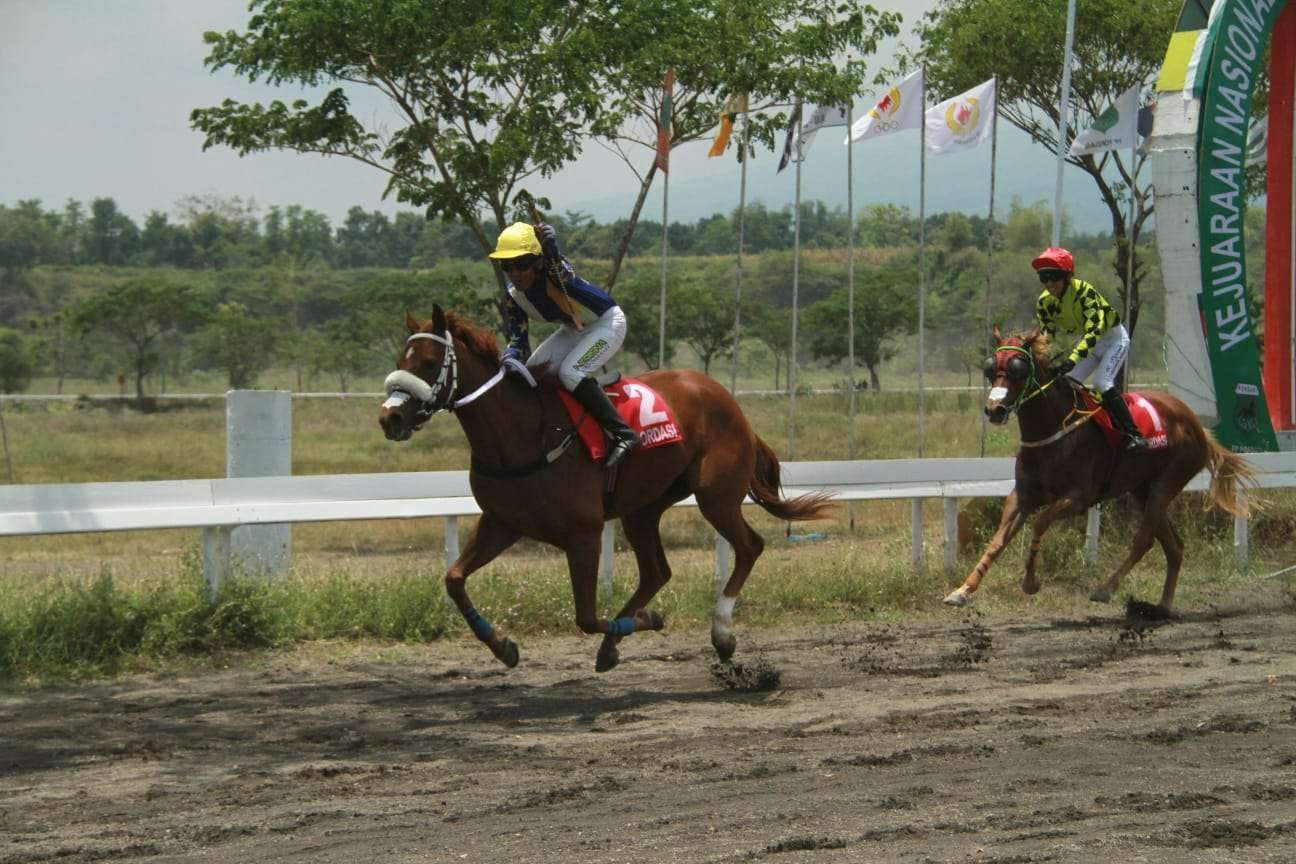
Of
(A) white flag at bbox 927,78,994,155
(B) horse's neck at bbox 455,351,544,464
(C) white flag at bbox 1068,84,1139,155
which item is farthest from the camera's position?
(A) white flag at bbox 927,78,994,155

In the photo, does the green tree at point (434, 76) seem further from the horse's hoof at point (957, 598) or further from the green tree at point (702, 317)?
the green tree at point (702, 317)

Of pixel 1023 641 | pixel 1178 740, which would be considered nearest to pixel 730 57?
pixel 1023 641

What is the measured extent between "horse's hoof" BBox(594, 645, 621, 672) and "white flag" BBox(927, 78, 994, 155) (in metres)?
11.6

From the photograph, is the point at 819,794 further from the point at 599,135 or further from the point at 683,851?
the point at 599,135

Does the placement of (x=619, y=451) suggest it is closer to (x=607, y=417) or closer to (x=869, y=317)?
(x=607, y=417)

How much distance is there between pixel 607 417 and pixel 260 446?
11.9 ft

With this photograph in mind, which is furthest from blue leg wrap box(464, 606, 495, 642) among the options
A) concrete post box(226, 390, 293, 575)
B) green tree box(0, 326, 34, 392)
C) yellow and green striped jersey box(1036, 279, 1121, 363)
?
green tree box(0, 326, 34, 392)

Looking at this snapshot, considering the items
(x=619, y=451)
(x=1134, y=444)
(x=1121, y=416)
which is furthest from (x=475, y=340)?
Result: (x=1134, y=444)

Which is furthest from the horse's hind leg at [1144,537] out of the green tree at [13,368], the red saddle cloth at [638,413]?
the green tree at [13,368]

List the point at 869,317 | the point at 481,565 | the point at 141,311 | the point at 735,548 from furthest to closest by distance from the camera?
the point at 141,311
the point at 869,317
the point at 735,548
the point at 481,565

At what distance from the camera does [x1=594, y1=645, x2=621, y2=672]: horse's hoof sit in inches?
334

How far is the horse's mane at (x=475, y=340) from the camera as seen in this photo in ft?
26.4

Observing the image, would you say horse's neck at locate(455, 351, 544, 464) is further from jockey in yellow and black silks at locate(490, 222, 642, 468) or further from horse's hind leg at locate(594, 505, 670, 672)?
horse's hind leg at locate(594, 505, 670, 672)

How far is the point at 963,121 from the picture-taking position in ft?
60.4
